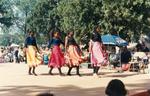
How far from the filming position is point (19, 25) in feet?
345

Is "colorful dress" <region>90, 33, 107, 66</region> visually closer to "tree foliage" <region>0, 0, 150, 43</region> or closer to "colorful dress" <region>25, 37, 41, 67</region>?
"colorful dress" <region>25, 37, 41, 67</region>

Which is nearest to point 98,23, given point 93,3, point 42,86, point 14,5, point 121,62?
point 93,3

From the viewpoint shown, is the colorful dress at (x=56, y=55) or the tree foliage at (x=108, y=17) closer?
the colorful dress at (x=56, y=55)

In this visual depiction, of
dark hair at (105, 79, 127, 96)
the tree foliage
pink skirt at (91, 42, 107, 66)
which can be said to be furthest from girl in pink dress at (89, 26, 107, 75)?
the tree foliage

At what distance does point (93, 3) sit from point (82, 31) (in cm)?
265

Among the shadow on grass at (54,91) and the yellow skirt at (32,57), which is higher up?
the yellow skirt at (32,57)

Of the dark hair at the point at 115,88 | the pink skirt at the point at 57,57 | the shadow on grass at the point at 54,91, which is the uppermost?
the pink skirt at the point at 57,57

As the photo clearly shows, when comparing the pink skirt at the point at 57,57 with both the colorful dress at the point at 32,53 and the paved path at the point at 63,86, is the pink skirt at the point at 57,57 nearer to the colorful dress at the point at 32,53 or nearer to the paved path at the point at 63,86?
the colorful dress at the point at 32,53

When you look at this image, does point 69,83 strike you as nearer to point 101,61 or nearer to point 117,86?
point 101,61

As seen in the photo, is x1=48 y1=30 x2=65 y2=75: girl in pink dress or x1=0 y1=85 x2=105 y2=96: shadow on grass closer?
x1=0 y1=85 x2=105 y2=96: shadow on grass

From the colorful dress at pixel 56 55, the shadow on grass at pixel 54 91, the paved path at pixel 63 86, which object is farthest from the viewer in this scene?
the colorful dress at pixel 56 55

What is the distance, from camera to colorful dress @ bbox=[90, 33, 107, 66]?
59.7ft

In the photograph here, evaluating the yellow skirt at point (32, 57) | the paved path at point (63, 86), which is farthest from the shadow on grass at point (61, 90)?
the yellow skirt at point (32, 57)

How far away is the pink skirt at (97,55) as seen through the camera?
18.2 meters
